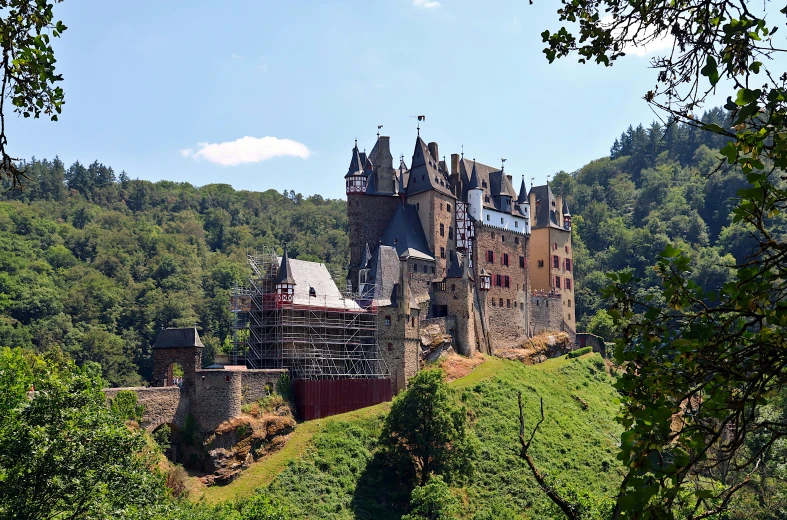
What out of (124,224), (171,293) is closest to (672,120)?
(171,293)

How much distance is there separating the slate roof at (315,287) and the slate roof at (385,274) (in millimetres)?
2129

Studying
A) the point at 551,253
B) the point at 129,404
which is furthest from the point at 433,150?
the point at 129,404

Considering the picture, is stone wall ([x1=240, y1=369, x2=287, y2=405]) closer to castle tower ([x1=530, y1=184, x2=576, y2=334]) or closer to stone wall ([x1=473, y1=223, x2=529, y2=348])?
stone wall ([x1=473, y1=223, x2=529, y2=348])

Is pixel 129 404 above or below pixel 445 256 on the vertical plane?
below

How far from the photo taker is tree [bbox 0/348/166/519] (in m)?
24.8

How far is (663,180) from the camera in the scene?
5300 inches

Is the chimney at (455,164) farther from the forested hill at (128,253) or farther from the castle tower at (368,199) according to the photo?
the forested hill at (128,253)

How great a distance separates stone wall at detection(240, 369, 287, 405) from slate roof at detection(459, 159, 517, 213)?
24.2 meters

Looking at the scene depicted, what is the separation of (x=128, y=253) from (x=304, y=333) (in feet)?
198

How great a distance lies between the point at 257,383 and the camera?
44.3 meters

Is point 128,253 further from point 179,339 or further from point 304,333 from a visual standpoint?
point 179,339

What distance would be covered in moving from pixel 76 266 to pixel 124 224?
1825cm

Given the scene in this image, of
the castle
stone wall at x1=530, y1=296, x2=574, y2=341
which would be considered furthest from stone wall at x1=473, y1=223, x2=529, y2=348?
stone wall at x1=530, y1=296, x2=574, y2=341

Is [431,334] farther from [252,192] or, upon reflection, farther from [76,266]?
[252,192]
